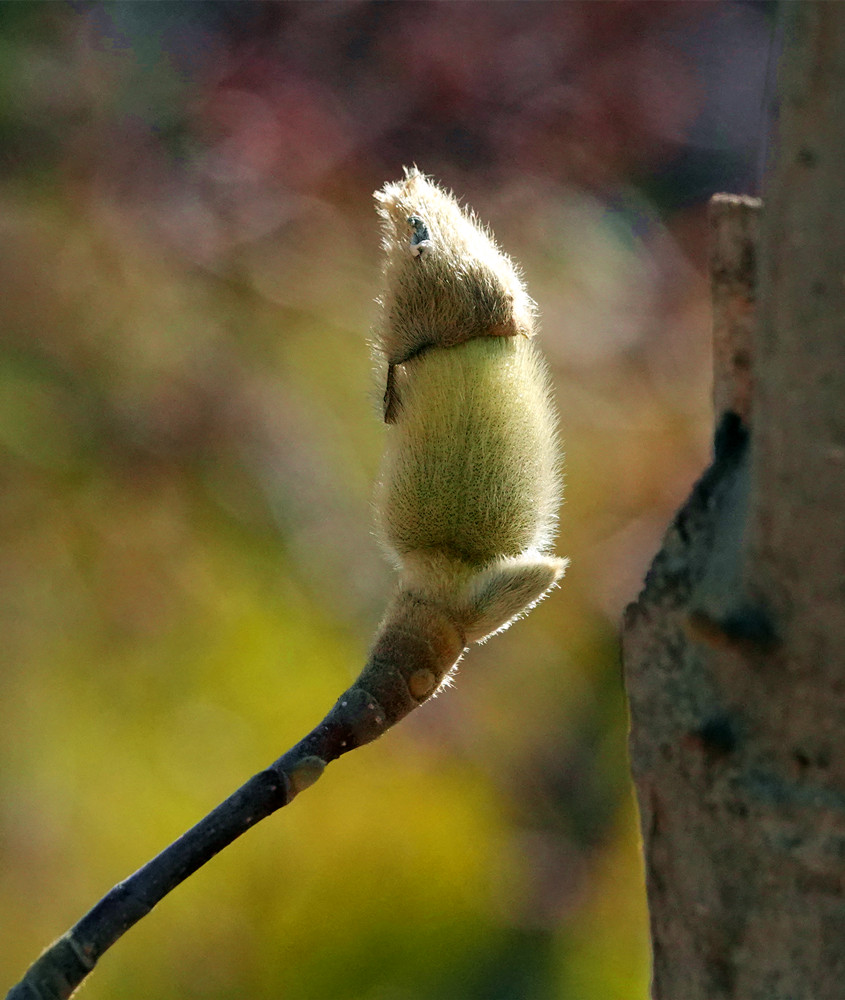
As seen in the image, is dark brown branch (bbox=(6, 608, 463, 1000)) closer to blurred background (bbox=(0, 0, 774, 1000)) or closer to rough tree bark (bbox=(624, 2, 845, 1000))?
rough tree bark (bbox=(624, 2, 845, 1000))

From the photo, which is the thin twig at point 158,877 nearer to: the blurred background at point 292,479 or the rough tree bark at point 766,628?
the rough tree bark at point 766,628

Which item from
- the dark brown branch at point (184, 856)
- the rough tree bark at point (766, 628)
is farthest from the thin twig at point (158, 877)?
the rough tree bark at point (766, 628)

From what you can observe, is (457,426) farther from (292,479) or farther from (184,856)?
(292,479)

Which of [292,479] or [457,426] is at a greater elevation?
[292,479]

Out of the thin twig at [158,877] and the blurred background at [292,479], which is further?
the blurred background at [292,479]

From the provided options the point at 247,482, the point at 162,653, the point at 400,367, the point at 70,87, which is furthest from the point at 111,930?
the point at 70,87


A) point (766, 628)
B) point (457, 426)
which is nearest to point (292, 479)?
point (457, 426)

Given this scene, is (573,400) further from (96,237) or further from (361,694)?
(361,694)
